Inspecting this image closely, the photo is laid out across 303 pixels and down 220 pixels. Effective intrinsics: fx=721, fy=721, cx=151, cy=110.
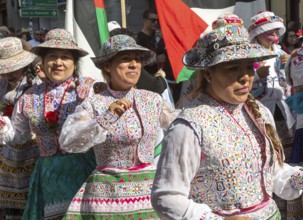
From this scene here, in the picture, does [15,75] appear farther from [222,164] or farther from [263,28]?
[222,164]

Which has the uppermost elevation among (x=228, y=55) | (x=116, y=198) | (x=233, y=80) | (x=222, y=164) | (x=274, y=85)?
(x=228, y=55)

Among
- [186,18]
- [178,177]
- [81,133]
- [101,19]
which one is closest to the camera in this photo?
[178,177]

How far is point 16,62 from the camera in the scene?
240 inches

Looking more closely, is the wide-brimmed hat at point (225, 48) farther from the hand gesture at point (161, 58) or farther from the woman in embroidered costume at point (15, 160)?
the hand gesture at point (161, 58)

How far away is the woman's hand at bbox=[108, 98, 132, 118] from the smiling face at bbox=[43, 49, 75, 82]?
1.00 metres

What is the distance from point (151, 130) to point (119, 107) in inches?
18.0

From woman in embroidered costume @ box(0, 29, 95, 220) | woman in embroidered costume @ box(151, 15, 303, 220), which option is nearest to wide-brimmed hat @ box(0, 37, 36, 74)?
woman in embroidered costume @ box(0, 29, 95, 220)

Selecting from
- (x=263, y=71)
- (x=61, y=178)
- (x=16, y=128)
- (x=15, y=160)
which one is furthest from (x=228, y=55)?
(x=15, y=160)

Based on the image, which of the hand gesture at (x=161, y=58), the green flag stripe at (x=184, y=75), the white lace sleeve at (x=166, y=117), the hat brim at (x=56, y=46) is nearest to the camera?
the white lace sleeve at (x=166, y=117)

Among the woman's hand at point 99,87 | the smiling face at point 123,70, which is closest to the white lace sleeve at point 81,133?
the smiling face at point 123,70

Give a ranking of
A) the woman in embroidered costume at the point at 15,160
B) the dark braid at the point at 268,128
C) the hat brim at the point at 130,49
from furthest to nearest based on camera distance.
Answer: the woman in embroidered costume at the point at 15,160 → the hat brim at the point at 130,49 → the dark braid at the point at 268,128

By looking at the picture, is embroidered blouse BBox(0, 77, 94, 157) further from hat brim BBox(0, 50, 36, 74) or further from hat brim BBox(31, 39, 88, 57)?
hat brim BBox(0, 50, 36, 74)

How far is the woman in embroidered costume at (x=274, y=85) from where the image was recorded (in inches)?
247

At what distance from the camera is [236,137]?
9.37 feet
